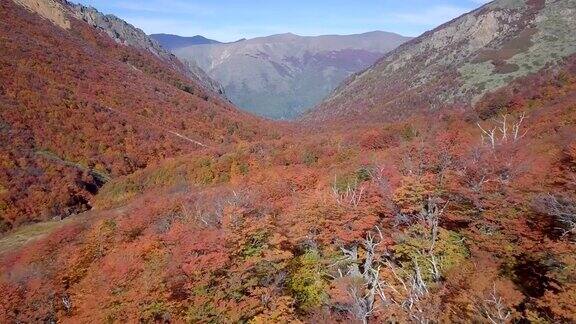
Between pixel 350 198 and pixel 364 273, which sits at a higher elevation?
pixel 350 198

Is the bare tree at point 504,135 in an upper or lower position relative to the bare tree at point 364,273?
upper

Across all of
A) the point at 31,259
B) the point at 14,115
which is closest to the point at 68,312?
the point at 31,259

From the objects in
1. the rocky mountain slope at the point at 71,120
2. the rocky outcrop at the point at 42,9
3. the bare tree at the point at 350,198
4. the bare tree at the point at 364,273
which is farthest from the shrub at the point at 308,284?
the rocky outcrop at the point at 42,9

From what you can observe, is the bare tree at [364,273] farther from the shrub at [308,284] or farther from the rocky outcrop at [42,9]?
the rocky outcrop at [42,9]

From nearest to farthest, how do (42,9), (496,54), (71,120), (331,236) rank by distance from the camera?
1. (331,236)
2. (71,120)
3. (496,54)
4. (42,9)

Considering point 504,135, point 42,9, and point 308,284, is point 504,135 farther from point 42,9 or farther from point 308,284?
point 42,9

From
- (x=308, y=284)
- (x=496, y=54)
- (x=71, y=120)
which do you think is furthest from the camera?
(x=496, y=54)

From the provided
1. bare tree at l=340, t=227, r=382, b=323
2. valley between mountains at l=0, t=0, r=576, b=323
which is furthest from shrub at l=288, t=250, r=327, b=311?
bare tree at l=340, t=227, r=382, b=323

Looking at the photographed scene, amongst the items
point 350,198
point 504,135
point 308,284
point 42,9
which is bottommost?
point 308,284

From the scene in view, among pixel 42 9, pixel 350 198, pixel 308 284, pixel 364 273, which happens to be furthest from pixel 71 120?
pixel 364 273

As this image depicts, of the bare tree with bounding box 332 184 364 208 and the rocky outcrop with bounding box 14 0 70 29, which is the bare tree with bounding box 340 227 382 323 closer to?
the bare tree with bounding box 332 184 364 208
